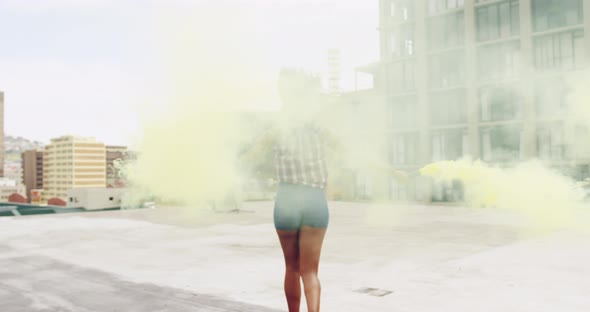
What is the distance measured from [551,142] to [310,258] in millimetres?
28973

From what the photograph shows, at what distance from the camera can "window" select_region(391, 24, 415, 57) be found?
37.7 meters

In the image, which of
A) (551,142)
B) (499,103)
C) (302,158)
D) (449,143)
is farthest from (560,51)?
(302,158)

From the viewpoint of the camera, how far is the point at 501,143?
32031 millimetres

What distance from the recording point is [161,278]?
27.2 feet

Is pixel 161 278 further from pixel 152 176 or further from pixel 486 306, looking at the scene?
pixel 486 306

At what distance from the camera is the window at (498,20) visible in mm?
32094

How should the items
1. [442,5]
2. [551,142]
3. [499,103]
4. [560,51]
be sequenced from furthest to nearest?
[442,5], [499,103], [560,51], [551,142]

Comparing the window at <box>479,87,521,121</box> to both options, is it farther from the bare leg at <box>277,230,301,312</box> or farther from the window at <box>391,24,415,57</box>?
the bare leg at <box>277,230,301,312</box>

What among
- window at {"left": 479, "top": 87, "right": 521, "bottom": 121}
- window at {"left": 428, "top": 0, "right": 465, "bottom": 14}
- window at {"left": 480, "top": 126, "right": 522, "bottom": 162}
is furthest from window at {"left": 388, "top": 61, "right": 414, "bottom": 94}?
window at {"left": 480, "top": 126, "right": 522, "bottom": 162}

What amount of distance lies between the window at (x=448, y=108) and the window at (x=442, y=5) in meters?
5.88

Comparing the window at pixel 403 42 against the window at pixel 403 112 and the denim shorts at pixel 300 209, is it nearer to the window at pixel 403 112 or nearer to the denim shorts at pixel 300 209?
the window at pixel 403 112

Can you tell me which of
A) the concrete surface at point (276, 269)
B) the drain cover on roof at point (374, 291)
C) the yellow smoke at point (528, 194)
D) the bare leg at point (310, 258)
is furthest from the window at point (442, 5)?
the bare leg at point (310, 258)

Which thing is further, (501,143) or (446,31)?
(446,31)

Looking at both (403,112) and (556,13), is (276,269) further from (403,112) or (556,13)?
(403,112)
